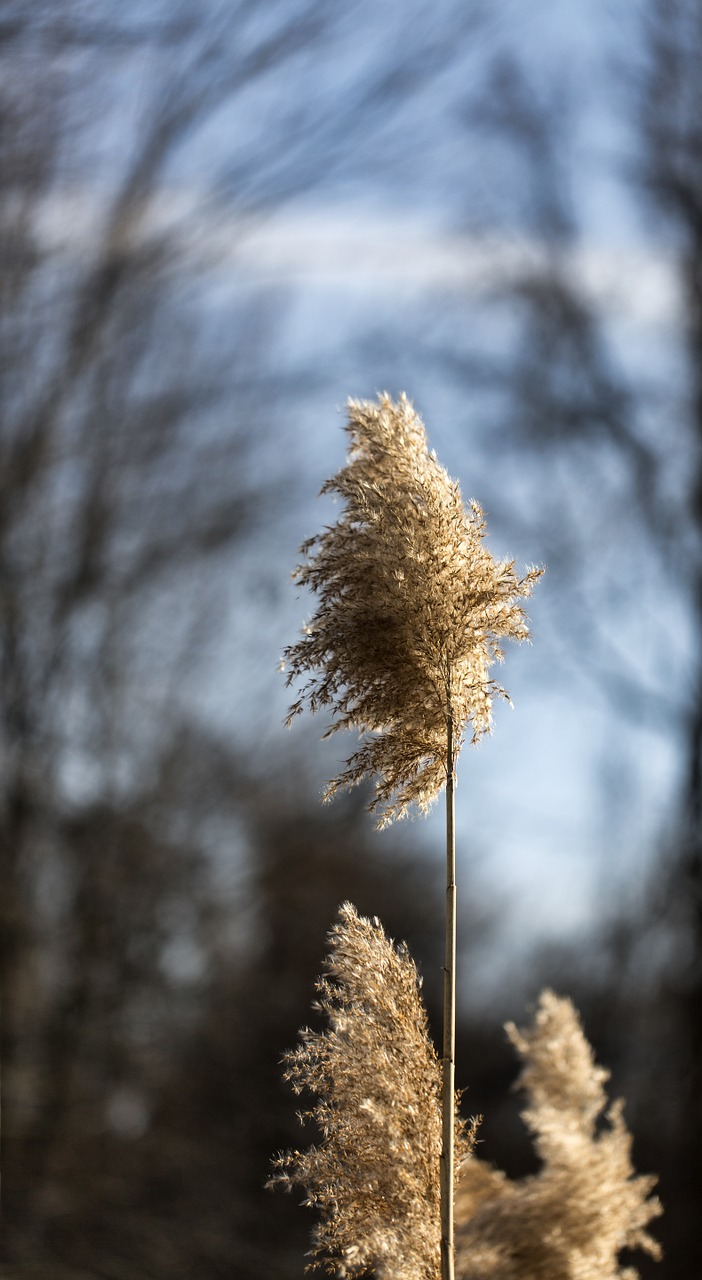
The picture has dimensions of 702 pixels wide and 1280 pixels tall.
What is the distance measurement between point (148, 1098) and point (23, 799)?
4.29 feet

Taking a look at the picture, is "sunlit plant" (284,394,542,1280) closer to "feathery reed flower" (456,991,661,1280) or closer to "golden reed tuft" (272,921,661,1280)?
"golden reed tuft" (272,921,661,1280)

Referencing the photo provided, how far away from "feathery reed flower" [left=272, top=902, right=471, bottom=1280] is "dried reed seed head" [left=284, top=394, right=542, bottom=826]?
83 mm

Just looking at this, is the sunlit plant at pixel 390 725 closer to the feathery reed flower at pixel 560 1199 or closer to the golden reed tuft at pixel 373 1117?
the golden reed tuft at pixel 373 1117

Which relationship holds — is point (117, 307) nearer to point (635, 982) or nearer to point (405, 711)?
point (635, 982)

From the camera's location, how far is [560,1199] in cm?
89

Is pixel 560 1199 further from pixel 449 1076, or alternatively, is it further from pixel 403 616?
pixel 403 616

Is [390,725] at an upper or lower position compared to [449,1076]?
upper

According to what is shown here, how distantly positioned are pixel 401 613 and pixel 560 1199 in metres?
0.49

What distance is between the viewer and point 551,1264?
2.86ft

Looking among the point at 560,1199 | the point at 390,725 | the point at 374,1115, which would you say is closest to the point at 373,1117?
the point at 374,1115

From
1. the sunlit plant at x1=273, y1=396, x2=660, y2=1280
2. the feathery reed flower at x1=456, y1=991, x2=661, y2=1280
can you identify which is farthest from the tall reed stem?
the feathery reed flower at x1=456, y1=991, x2=661, y2=1280

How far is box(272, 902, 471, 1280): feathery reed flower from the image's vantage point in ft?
2.05

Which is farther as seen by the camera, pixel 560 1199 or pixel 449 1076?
pixel 560 1199

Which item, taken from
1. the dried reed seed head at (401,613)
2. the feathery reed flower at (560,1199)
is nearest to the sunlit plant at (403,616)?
the dried reed seed head at (401,613)
